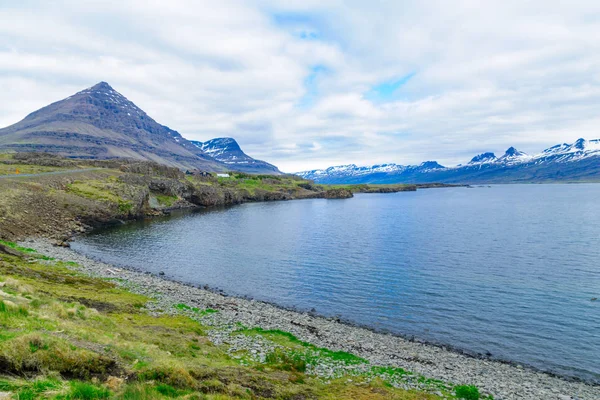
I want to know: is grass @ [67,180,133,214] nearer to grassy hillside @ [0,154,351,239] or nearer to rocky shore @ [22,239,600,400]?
grassy hillside @ [0,154,351,239]

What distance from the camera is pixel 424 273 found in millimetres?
55875

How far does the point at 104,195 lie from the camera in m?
111

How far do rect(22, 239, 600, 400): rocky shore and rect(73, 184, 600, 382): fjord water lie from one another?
3233 mm

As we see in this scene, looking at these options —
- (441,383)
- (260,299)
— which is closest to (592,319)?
(441,383)

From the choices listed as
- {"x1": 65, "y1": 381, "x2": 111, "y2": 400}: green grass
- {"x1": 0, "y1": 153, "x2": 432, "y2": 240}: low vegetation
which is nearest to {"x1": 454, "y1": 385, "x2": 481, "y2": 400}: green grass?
{"x1": 65, "y1": 381, "x2": 111, "y2": 400}: green grass

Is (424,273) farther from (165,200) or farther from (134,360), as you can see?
(165,200)

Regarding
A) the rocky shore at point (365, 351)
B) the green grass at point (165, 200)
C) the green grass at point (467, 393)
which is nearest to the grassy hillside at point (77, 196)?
the green grass at point (165, 200)

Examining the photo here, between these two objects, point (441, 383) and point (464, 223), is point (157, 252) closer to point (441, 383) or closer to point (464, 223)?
point (441, 383)

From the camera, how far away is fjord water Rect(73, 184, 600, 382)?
35.3 meters

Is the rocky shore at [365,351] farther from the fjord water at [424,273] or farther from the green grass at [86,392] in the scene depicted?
the green grass at [86,392]

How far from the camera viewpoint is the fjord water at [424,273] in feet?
116

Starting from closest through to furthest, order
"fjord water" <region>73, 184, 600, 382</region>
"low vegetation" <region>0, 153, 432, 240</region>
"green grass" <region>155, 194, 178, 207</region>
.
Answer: "fjord water" <region>73, 184, 600, 382</region> → "low vegetation" <region>0, 153, 432, 240</region> → "green grass" <region>155, 194, 178, 207</region>

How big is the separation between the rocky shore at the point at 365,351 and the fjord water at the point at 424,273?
10.6 feet

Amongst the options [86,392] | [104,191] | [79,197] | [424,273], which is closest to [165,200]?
[104,191]
